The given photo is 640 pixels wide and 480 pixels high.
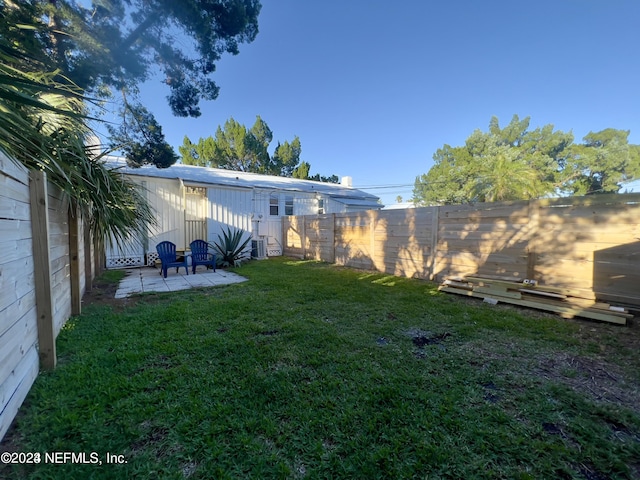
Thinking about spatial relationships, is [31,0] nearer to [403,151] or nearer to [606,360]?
[606,360]

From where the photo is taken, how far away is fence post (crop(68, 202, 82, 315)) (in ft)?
11.6

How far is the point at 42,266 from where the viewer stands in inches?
85.0

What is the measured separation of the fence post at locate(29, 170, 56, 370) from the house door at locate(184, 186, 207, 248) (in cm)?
743

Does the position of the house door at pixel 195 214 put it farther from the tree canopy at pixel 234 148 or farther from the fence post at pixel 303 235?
the tree canopy at pixel 234 148

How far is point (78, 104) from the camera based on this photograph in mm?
2961

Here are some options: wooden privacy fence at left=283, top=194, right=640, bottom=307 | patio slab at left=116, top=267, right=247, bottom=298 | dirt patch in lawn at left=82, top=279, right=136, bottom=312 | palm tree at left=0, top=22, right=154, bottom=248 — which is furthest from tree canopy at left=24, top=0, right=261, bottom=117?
wooden privacy fence at left=283, top=194, right=640, bottom=307

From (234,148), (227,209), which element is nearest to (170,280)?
(227,209)

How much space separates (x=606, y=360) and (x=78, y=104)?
633cm

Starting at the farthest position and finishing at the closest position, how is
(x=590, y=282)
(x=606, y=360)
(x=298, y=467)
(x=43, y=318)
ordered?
(x=590, y=282), (x=606, y=360), (x=43, y=318), (x=298, y=467)

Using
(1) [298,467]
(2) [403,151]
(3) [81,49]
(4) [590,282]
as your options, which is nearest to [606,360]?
(4) [590,282]

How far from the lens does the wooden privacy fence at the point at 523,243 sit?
3.68 metres

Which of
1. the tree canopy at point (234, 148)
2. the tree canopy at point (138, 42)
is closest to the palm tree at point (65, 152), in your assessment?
the tree canopy at point (138, 42)

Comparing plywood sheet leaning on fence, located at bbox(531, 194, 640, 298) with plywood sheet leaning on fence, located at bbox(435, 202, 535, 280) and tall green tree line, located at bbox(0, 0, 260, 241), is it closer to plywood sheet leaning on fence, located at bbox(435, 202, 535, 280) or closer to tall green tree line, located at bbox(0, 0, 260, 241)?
plywood sheet leaning on fence, located at bbox(435, 202, 535, 280)

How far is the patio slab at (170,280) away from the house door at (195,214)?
2.01 m
